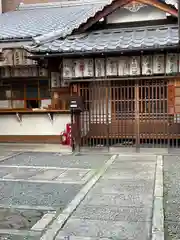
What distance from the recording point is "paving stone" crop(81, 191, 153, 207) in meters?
6.05

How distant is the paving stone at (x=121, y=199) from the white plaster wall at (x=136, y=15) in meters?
9.08

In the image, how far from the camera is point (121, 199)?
20.8 ft

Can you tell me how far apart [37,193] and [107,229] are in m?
2.49

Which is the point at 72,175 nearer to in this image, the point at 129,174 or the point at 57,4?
the point at 129,174

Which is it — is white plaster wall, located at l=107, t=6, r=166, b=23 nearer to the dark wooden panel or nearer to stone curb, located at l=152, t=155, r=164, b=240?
the dark wooden panel

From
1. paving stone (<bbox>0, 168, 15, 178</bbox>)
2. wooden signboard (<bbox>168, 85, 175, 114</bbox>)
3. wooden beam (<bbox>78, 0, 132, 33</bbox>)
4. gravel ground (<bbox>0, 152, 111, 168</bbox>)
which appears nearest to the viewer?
paving stone (<bbox>0, 168, 15, 178</bbox>)

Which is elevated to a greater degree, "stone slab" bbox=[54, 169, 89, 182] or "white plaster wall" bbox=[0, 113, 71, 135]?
"white plaster wall" bbox=[0, 113, 71, 135]

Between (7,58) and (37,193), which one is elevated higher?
(7,58)

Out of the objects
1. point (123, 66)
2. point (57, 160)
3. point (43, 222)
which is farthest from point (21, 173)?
point (123, 66)

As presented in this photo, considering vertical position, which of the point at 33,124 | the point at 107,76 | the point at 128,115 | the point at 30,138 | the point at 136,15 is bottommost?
the point at 30,138

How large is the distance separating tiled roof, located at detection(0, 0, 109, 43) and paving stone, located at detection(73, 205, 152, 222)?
8.37 m

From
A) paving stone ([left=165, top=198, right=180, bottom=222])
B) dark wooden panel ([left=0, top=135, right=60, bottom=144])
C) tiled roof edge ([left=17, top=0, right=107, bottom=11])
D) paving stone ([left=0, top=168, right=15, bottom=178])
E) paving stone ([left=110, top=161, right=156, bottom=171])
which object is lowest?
paving stone ([left=0, top=168, right=15, bottom=178])

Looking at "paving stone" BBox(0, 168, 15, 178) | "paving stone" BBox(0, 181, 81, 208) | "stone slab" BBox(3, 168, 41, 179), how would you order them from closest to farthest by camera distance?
"paving stone" BBox(0, 181, 81, 208) → "stone slab" BBox(3, 168, 41, 179) → "paving stone" BBox(0, 168, 15, 178)

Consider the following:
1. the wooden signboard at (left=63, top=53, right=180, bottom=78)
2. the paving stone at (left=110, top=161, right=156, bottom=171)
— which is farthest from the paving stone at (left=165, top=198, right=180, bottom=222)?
the wooden signboard at (left=63, top=53, right=180, bottom=78)
